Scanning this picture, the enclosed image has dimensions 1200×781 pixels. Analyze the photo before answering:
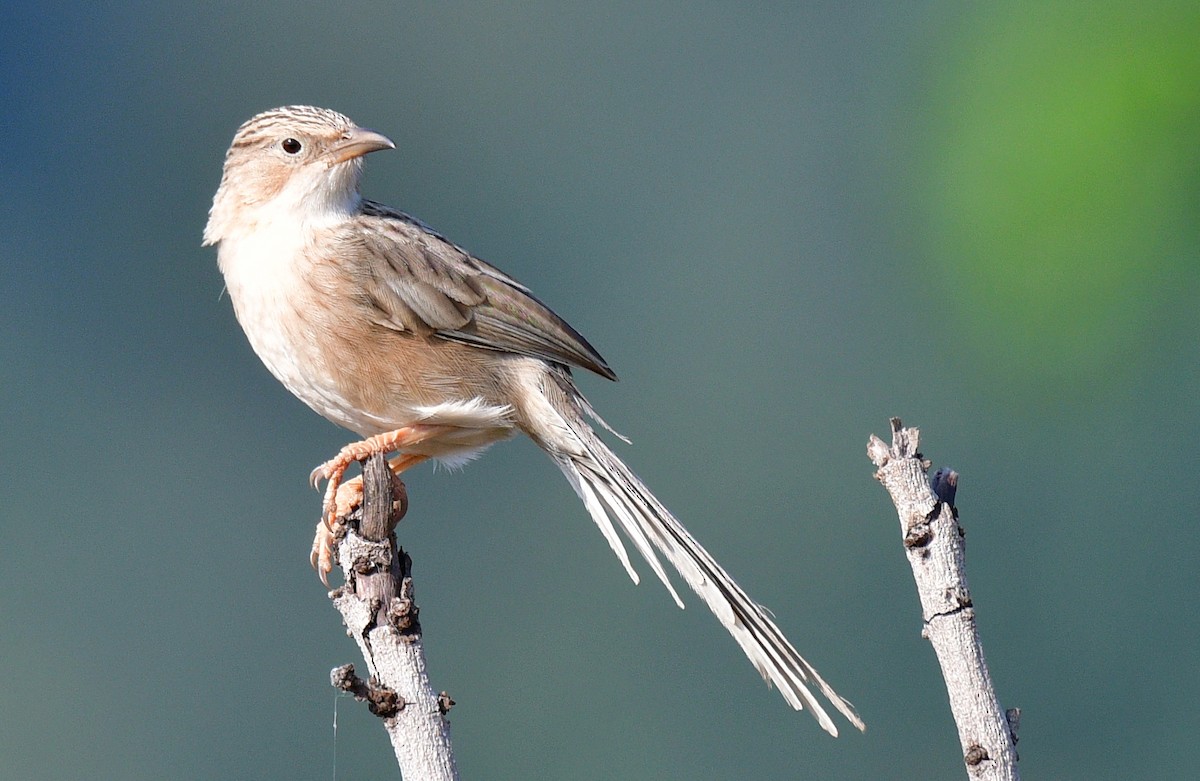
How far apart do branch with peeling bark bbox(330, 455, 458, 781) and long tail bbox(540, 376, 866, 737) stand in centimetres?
52

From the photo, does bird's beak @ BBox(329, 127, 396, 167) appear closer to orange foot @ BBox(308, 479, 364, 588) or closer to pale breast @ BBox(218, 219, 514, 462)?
pale breast @ BBox(218, 219, 514, 462)

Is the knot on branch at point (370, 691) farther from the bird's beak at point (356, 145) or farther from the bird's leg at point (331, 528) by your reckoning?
the bird's beak at point (356, 145)

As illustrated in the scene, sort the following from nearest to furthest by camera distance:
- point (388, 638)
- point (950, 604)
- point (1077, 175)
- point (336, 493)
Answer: point (950, 604) < point (388, 638) < point (336, 493) < point (1077, 175)

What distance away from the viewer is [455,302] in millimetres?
2910

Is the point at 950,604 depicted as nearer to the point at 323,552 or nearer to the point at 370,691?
the point at 370,691

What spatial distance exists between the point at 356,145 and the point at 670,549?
1.16 metres

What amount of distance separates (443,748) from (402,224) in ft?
5.21

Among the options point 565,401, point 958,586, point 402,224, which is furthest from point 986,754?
→ point 402,224

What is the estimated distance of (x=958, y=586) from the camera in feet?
5.46

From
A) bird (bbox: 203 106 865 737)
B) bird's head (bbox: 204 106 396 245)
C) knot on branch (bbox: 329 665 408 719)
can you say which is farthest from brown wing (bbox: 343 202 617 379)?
knot on branch (bbox: 329 665 408 719)

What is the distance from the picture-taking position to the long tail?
210cm

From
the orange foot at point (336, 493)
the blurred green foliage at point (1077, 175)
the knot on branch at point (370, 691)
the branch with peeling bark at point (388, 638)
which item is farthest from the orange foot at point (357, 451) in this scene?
the blurred green foliage at point (1077, 175)

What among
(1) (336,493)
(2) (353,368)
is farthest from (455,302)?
(1) (336,493)

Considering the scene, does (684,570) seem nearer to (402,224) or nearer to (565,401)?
(565,401)
